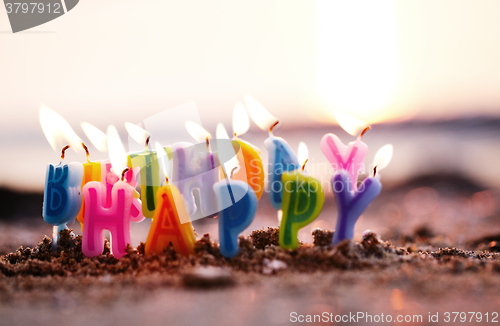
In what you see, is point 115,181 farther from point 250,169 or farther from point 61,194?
point 250,169

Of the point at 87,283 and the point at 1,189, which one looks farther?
the point at 1,189

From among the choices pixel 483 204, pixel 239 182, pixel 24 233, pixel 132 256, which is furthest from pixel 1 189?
pixel 483 204

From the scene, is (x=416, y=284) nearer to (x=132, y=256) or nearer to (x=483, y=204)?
(x=132, y=256)

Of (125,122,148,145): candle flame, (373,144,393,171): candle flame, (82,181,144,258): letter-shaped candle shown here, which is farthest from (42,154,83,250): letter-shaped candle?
(373,144,393,171): candle flame

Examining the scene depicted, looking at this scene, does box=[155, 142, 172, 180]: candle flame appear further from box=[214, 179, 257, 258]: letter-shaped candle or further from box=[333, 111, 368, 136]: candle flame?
box=[333, 111, 368, 136]: candle flame

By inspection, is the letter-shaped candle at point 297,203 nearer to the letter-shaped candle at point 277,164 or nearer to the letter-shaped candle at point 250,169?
the letter-shaped candle at point 277,164

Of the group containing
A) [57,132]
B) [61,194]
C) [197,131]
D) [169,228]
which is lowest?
[169,228]

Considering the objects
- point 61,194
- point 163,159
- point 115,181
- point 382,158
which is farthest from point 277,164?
point 61,194
